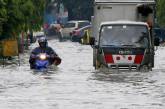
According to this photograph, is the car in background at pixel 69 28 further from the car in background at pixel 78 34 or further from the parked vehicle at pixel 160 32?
the parked vehicle at pixel 160 32

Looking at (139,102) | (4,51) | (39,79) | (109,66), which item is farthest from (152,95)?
(4,51)

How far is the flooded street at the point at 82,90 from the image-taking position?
59.6 ft

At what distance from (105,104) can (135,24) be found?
15.2 m

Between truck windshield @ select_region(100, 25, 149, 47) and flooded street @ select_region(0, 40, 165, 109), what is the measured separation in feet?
7.60

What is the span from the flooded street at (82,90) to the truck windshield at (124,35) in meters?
2.32

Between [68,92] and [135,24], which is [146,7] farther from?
[68,92]

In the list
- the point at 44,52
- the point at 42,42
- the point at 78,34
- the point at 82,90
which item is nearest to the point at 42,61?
the point at 44,52

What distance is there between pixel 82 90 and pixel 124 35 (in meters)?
11.3

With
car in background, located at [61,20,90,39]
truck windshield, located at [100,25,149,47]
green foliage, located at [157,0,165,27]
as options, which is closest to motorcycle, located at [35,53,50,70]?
truck windshield, located at [100,25,149,47]

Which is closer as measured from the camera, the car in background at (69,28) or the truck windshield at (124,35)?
the truck windshield at (124,35)

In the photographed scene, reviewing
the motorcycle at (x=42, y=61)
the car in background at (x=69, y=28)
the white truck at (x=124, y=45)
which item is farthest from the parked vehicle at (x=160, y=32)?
the motorcycle at (x=42, y=61)

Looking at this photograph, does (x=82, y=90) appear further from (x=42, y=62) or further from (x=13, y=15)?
(x=13, y=15)

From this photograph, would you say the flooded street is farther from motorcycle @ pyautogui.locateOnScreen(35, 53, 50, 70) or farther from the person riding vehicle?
the person riding vehicle

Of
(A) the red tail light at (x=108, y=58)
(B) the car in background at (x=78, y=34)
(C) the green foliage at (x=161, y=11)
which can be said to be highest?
(A) the red tail light at (x=108, y=58)
